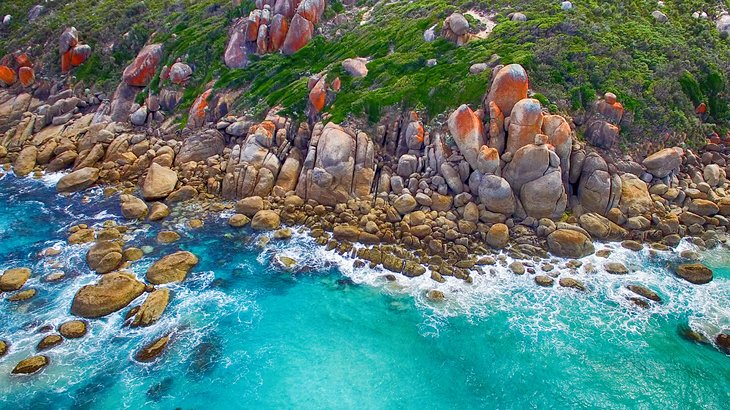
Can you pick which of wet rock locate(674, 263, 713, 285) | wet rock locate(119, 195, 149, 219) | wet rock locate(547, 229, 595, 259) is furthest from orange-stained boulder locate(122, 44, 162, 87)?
wet rock locate(674, 263, 713, 285)

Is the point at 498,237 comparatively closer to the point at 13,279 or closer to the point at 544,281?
the point at 544,281

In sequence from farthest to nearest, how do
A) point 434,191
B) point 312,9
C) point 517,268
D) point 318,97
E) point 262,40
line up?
point 312,9 < point 262,40 < point 318,97 < point 434,191 < point 517,268

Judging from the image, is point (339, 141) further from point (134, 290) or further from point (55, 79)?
point (55, 79)

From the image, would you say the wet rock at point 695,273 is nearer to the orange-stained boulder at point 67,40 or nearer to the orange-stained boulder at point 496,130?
the orange-stained boulder at point 496,130

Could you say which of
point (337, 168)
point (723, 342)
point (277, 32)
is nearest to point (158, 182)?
point (337, 168)

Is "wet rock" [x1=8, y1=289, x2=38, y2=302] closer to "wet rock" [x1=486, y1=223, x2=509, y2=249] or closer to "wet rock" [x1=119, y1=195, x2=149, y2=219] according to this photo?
"wet rock" [x1=119, y1=195, x2=149, y2=219]
